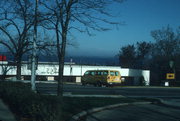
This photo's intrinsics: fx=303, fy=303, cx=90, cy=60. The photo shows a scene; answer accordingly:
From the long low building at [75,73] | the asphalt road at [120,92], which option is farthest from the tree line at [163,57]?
the asphalt road at [120,92]

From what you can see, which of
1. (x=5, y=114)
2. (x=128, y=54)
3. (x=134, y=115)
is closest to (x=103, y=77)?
(x=134, y=115)

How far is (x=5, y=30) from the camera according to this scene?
18.9 meters

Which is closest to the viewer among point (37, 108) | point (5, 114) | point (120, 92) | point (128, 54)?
point (37, 108)

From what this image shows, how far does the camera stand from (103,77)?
30938 mm

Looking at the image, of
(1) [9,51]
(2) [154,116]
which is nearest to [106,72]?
(1) [9,51]

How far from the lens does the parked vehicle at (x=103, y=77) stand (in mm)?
30709

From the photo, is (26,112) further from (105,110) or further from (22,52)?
(22,52)

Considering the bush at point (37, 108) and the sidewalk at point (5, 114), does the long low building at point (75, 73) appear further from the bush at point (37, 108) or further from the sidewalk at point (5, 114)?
the bush at point (37, 108)

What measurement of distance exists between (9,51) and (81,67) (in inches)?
1102

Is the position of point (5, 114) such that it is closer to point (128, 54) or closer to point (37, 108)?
point (37, 108)

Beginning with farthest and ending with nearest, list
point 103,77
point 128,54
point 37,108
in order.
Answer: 1. point 128,54
2. point 103,77
3. point 37,108

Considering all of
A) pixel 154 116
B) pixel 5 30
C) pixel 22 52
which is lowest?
pixel 154 116

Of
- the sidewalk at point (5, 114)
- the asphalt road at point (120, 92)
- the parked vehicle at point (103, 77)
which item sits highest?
the parked vehicle at point (103, 77)

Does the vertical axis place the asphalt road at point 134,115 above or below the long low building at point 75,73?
below
